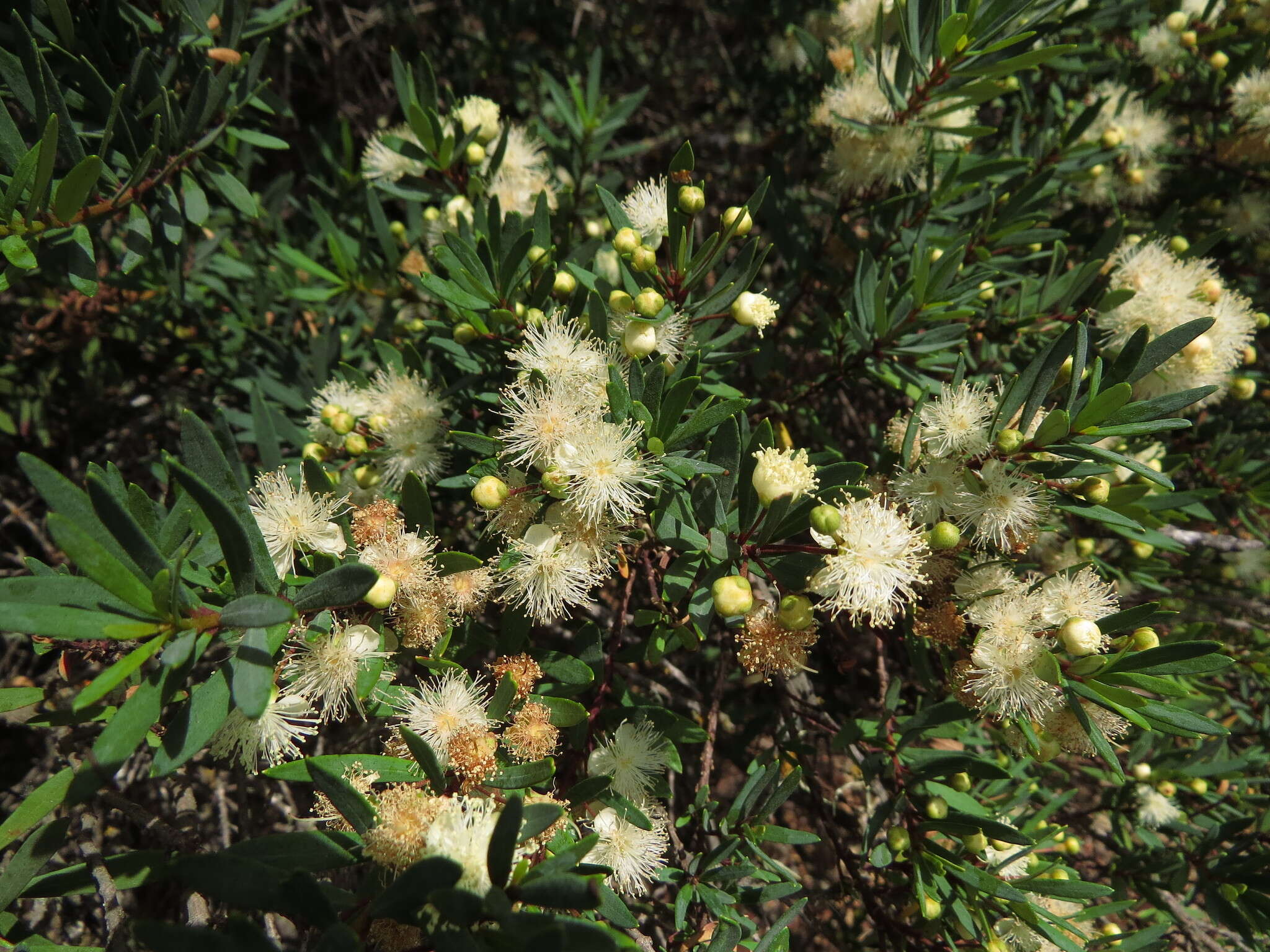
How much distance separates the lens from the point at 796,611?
1.45 m

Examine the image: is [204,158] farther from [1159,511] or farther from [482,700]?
[1159,511]

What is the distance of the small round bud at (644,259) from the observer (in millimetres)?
1534

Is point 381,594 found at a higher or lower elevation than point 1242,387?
lower

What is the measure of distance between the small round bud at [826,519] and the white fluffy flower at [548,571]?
1.70ft

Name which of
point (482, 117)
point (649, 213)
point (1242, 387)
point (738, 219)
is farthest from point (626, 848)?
point (1242, 387)

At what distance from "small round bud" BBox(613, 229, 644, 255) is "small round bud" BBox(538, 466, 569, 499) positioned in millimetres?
563

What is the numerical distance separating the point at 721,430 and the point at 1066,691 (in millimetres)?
898

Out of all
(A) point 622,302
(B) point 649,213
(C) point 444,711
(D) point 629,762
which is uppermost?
(B) point 649,213

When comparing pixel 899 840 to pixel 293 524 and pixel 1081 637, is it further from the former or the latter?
pixel 293 524

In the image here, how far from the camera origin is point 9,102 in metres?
2.14

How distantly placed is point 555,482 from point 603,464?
11cm

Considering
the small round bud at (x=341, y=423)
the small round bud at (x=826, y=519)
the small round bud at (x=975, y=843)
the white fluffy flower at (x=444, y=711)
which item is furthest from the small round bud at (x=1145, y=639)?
the small round bud at (x=341, y=423)

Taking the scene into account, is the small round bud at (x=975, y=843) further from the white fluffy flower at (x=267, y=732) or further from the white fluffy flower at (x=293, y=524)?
the white fluffy flower at (x=293, y=524)

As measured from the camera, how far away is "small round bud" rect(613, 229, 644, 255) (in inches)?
61.7
